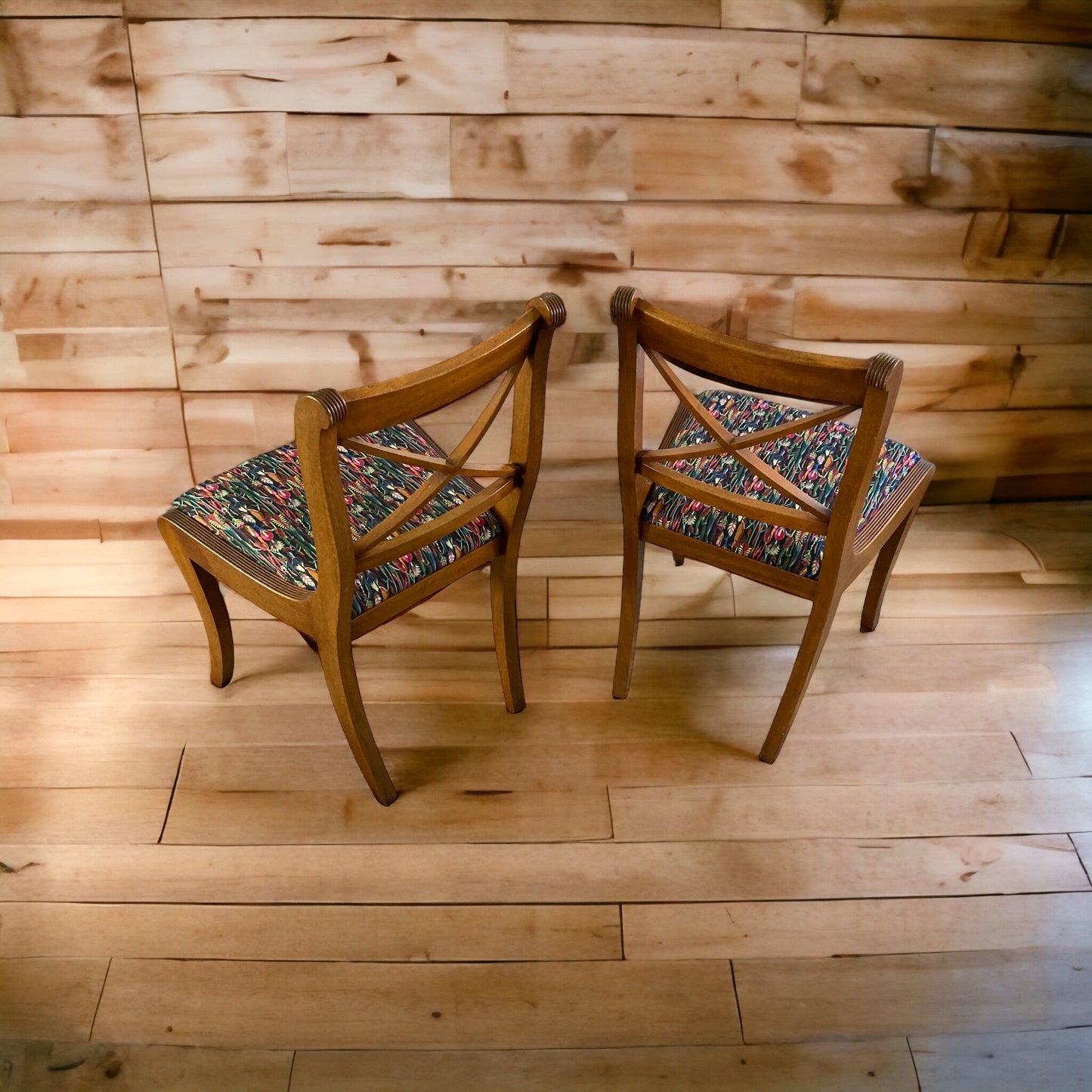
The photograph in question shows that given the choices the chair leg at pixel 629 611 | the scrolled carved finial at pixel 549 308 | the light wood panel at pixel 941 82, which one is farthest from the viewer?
the light wood panel at pixel 941 82

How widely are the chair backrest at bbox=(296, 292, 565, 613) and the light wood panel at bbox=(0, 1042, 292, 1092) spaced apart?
2.10ft

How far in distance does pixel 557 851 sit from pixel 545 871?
5 cm

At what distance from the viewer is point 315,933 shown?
161 cm

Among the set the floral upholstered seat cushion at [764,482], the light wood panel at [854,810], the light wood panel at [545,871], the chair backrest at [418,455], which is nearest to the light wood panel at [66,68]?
the chair backrest at [418,455]

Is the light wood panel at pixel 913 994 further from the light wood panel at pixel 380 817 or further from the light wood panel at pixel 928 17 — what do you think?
the light wood panel at pixel 928 17

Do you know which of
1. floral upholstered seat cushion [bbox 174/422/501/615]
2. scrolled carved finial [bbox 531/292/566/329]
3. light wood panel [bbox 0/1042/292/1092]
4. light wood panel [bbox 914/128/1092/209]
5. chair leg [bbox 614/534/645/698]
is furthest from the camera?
light wood panel [bbox 914/128/1092/209]

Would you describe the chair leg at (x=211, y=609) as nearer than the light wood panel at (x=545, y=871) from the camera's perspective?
No

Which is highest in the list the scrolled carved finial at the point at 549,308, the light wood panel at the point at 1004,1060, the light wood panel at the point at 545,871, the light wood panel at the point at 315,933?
the scrolled carved finial at the point at 549,308

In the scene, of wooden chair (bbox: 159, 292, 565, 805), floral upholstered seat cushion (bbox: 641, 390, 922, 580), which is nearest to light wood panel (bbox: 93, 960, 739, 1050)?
wooden chair (bbox: 159, 292, 565, 805)

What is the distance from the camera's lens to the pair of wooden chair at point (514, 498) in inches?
57.5

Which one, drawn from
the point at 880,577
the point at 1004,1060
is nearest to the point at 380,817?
the point at 1004,1060

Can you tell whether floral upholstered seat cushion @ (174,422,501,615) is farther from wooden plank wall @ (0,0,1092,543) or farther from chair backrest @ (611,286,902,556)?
wooden plank wall @ (0,0,1092,543)

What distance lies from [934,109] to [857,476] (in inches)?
A: 40.5

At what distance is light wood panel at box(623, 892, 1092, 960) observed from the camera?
160 cm
